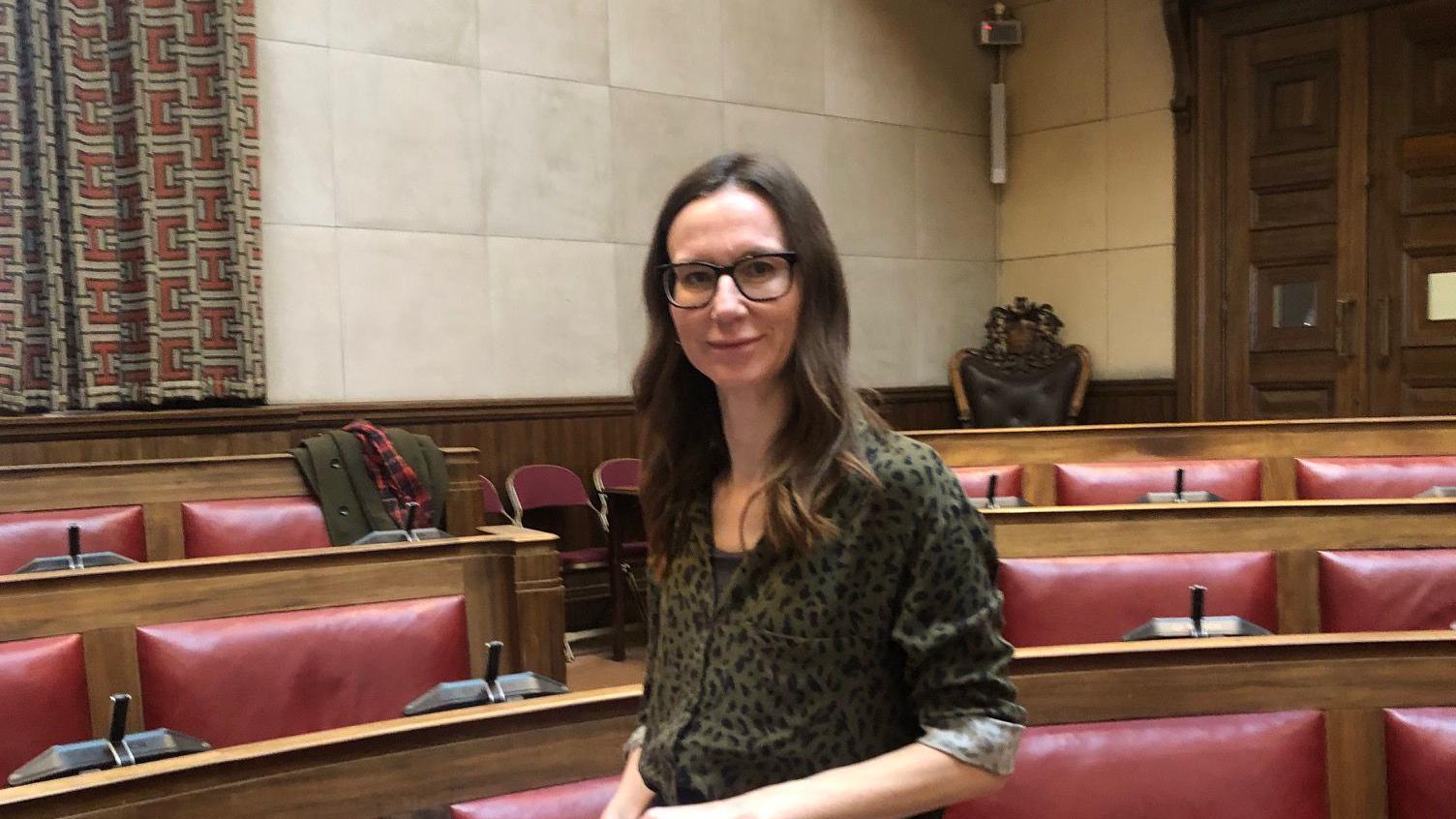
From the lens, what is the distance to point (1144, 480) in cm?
365

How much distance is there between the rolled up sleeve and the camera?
0.86 meters

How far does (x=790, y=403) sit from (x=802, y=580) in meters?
0.15

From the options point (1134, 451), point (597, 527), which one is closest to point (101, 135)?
point (597, 527)

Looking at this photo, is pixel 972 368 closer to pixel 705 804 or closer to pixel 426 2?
pixel 426 2

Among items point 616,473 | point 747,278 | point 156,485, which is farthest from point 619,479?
point 747,278

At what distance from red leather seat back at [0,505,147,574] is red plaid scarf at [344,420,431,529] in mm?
680

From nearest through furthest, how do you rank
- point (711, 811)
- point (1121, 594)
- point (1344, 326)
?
point (711, 811), point (1121, 594), point (1344, 326)

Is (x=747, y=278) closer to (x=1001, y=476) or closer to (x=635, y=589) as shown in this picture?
(x=1001, y=476)

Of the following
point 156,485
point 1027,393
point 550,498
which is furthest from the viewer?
point 1027,393

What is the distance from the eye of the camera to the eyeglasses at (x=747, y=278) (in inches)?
37.0

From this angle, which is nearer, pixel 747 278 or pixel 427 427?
pixel 747 278

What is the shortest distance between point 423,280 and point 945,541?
4.33 m

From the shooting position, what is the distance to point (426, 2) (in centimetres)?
492

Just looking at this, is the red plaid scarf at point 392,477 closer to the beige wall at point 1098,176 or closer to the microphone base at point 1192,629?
the microphone base at point 1192,629
